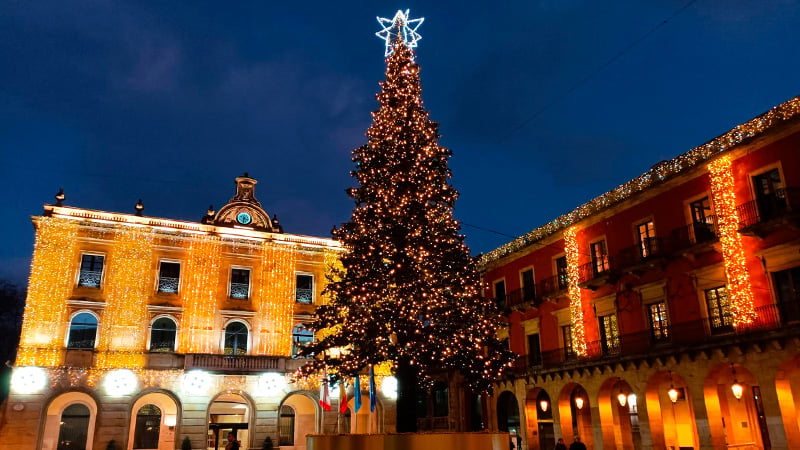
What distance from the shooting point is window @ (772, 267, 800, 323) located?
17.7 metres

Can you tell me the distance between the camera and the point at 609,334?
24.8 m

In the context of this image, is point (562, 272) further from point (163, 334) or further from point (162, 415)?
point (162, 415)

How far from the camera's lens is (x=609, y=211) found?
83.1ft

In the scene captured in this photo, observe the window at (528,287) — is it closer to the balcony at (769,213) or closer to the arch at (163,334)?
the balcony at (769,213)

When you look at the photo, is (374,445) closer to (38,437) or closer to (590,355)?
(590,355)

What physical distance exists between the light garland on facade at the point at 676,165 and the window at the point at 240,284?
14.4 metres

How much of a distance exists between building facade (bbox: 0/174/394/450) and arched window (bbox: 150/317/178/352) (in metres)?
0.05

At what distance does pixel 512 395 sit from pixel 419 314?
1536cm

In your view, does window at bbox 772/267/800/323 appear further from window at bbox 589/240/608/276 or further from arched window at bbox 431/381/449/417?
arched window at bbox 431/381/449/417

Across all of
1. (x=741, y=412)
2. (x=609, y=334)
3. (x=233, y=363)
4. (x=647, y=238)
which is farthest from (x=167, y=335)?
(x=741, y=412)

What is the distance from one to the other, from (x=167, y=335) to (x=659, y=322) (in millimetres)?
22214

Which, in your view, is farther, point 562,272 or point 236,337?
point 236,337

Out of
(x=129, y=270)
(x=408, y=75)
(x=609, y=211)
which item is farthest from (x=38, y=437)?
(x=609, y=211)

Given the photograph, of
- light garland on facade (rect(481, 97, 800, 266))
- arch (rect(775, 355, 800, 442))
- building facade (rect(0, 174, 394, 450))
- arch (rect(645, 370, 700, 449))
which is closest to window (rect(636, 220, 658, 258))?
light garland on facade (rect(481, 97, 800, 266))
